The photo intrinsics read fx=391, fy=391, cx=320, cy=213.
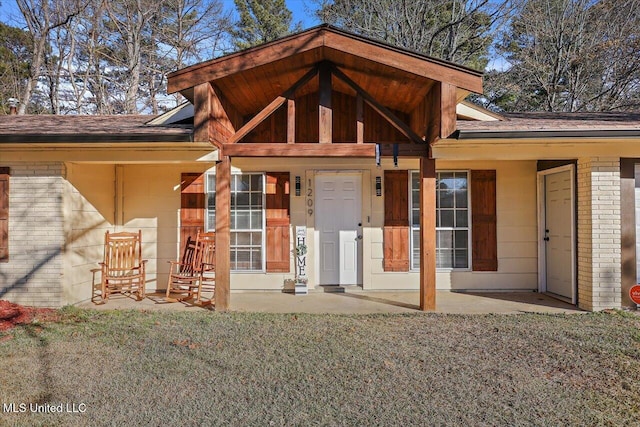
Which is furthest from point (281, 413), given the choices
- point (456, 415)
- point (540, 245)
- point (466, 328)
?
point (540, 245)

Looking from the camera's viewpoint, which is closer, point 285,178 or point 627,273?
point 627,273

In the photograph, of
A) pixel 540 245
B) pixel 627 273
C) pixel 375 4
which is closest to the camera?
pixel 627 273

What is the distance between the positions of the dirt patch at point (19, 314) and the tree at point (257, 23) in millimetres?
12850

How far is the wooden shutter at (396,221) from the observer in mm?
6863

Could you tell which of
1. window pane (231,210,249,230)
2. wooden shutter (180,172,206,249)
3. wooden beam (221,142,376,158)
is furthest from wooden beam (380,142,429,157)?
wooden shutter (180,172,206,249)

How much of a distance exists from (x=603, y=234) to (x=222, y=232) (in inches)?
202

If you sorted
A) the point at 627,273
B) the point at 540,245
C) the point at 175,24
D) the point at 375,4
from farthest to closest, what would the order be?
the point at 175,24 → the point at 375,4 → the point at 540,245 → the point at 627,273

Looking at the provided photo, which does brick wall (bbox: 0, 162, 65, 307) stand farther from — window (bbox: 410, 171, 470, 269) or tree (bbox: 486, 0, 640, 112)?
tree (bbox: 486, 0, 640, 112)

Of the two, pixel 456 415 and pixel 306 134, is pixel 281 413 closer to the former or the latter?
pixel 456 415

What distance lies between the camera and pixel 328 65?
210 inches

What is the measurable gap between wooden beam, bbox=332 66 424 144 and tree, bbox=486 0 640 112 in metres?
10.7

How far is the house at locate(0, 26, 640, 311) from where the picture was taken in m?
5.05

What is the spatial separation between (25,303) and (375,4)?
13.8 metres

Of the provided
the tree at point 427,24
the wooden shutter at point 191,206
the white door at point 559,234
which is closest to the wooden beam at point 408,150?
the white door at point 559,234
